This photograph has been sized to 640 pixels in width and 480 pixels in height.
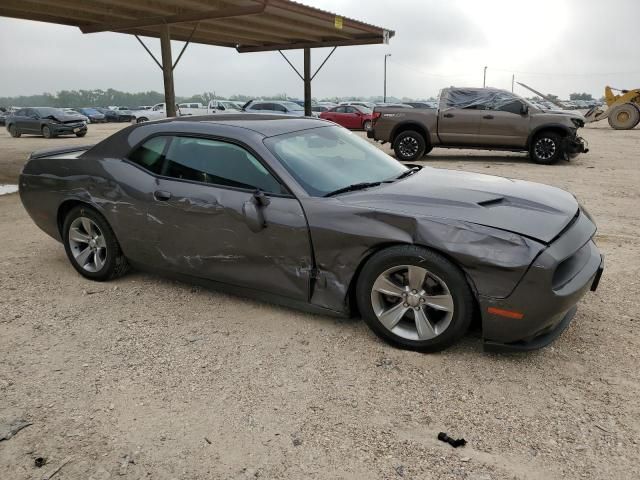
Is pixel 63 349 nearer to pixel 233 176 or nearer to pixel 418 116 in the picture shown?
pixel 233 176

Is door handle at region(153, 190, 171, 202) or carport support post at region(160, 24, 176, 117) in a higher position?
carport support post at region(160, 24, 176, 117)

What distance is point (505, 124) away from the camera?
12094mm

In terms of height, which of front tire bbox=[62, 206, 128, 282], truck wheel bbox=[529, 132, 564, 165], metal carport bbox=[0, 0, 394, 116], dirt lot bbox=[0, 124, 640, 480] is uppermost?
metal carport bbox=[0, 0, 394, 116]

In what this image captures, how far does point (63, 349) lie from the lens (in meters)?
3.32

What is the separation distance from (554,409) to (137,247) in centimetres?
316

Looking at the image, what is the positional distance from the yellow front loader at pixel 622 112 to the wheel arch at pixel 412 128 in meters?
14.0

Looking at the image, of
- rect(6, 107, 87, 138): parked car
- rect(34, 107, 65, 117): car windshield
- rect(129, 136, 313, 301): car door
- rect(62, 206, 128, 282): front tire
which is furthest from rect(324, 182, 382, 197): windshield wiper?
rect(34, 107, 65, 117): car windshield

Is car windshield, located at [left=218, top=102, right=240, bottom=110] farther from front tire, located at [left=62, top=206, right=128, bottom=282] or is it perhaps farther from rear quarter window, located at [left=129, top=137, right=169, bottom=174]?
rear quarter window, located at [left=129, top=137, right=169, bottom=174]

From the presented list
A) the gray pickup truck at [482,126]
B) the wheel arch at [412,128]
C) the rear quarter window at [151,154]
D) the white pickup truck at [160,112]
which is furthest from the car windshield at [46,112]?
the rear quarter window at [151,154]

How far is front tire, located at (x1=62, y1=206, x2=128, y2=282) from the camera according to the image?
4.23 m

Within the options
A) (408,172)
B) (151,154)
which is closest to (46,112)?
(151,154)

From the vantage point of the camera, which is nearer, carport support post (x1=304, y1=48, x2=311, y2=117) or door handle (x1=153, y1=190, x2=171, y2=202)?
door handle (x1=153, y1=190, x2=171, y2=202)

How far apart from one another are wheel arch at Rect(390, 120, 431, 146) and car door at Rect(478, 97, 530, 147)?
1.25 meters

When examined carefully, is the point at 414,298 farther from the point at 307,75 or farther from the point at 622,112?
the point at 622,112
